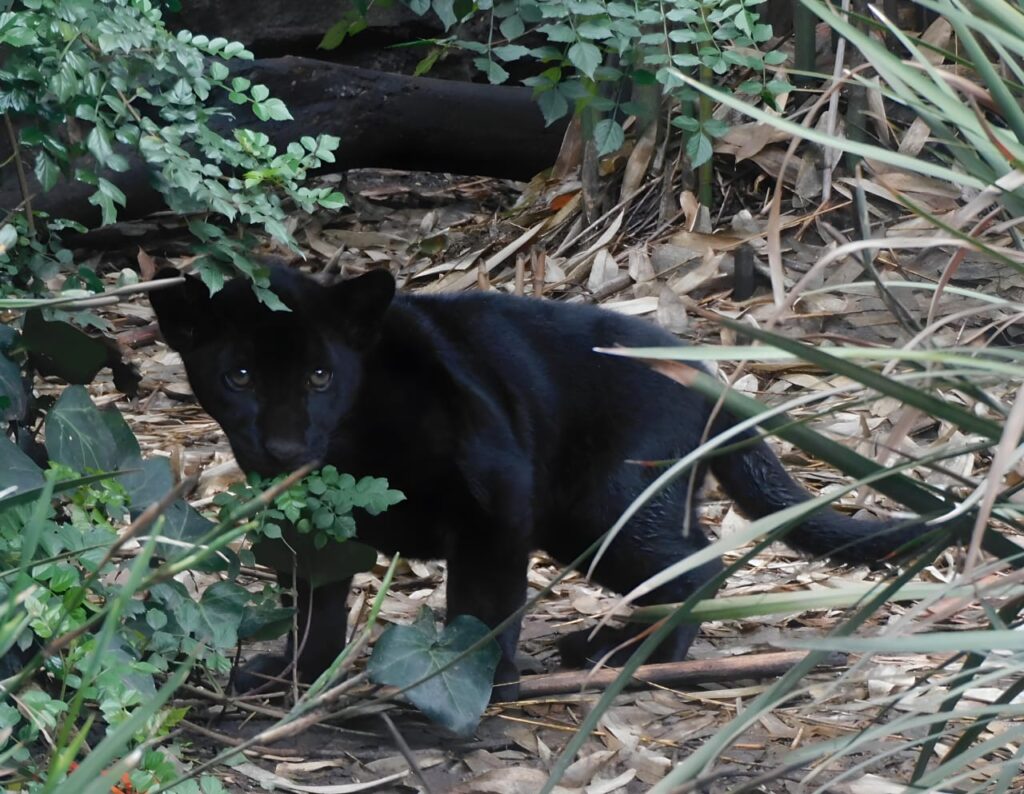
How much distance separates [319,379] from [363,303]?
197 mm

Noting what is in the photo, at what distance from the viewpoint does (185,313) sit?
8.89 feet

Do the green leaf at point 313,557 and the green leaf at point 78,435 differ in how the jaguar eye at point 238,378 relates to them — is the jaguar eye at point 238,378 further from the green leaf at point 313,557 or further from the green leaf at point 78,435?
the green leaf at point 78,435

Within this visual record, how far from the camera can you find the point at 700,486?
2904mm

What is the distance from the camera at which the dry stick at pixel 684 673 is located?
2.48m

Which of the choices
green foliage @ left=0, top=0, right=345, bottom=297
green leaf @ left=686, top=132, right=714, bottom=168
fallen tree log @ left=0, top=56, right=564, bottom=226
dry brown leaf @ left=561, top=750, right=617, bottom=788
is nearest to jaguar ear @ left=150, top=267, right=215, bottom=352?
green foliage @ left=0, top=0, right=345, bottom=297

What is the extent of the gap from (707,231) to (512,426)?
6.48 ft

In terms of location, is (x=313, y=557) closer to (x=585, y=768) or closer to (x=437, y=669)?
(x=437, y=669)

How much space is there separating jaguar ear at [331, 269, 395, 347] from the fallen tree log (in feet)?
7.20

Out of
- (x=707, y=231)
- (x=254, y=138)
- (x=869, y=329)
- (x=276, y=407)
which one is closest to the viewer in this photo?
(x=254, y=138)

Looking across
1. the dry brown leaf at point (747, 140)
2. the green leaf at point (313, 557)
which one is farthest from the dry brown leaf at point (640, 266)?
the green leaf at point (313, 557)

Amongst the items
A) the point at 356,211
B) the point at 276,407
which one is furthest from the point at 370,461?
the point at 356,211

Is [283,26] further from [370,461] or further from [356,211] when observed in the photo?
[370,461]

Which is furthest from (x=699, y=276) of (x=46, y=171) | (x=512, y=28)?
(x=46, y=171)

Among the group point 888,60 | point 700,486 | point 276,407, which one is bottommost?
point 700,486
